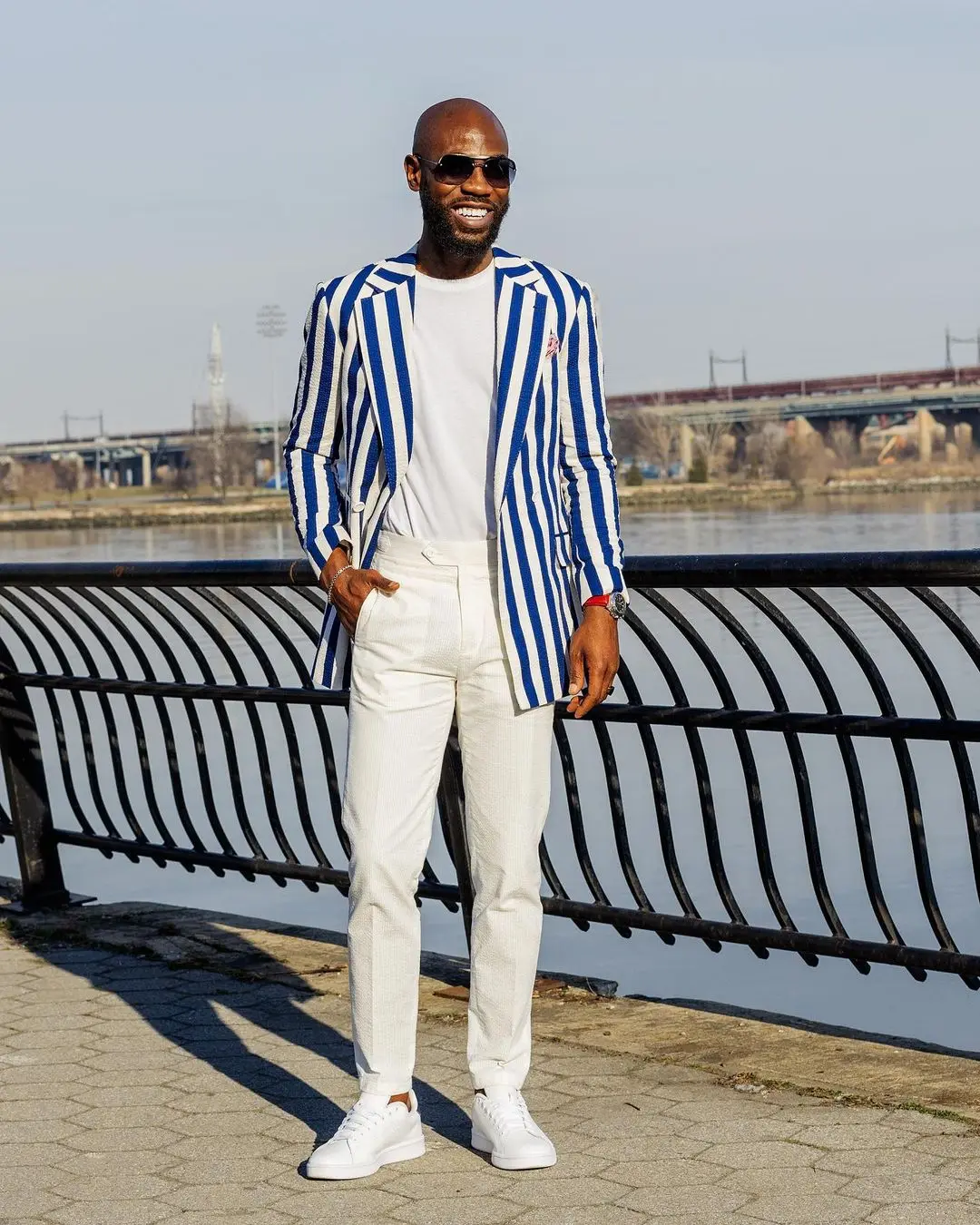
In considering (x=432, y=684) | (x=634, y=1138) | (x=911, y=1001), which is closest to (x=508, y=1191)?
(x=634, y=1138)

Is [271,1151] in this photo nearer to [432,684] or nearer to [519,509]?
[432,684]

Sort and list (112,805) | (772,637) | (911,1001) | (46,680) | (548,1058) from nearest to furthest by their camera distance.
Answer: (548,1058) → (46,680) → (911,1001) → (112,805) → (772,637)

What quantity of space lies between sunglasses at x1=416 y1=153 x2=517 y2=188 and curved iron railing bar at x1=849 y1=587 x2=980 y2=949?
131cm

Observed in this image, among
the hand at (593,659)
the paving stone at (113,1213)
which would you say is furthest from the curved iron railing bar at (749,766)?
the paving stone at (113,1213)

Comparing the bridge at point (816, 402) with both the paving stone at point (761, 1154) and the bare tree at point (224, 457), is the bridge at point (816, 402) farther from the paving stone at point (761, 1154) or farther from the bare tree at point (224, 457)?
the paving stone at point (761, 1154)

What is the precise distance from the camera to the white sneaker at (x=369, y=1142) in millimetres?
3695

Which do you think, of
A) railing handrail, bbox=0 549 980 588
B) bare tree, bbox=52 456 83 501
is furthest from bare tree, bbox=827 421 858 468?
railing handrail, bbox=0 549 980 588

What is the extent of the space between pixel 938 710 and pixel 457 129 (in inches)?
68.0

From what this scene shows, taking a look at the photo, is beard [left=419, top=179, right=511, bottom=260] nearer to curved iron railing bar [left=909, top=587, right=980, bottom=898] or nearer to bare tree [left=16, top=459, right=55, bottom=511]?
curved iron railing bar [left=909, top=587, right=980, bottom=898]

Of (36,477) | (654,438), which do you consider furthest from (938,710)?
(36,477)

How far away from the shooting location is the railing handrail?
4.16 meters

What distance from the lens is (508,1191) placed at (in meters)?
3.61

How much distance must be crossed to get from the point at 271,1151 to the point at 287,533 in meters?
71.9

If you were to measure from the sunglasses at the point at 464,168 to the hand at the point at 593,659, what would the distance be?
843 mm
